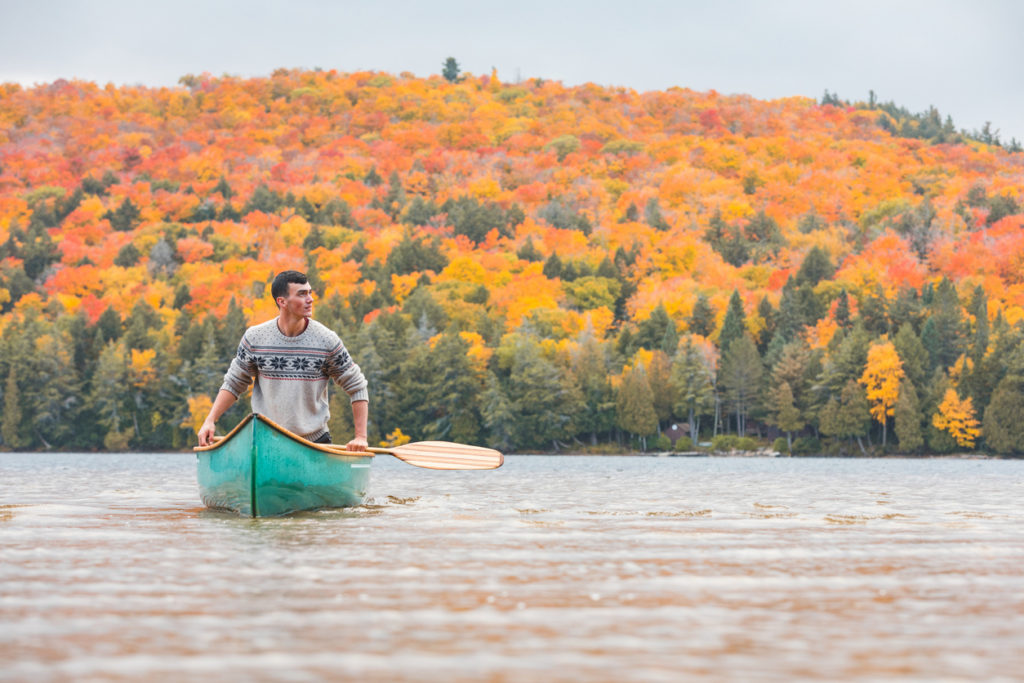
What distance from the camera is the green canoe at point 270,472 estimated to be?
1195 cm

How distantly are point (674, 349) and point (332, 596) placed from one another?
307 ft

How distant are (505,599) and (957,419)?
8130cm

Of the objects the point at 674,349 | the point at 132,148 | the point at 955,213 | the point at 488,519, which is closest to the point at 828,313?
the point at 674,349

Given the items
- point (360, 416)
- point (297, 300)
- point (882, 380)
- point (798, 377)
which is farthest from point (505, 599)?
point (798, 377)

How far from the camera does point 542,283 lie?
126m

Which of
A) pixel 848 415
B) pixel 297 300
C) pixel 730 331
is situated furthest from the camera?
pixel 730 331

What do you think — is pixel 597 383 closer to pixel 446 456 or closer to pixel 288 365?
pixel 446 456

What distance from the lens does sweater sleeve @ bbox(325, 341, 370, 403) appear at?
42.5 ft

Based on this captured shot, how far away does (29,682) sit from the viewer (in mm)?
4766

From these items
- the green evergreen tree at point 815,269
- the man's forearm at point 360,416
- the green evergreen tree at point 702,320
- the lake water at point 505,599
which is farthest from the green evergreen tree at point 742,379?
the lake water at point 505,599

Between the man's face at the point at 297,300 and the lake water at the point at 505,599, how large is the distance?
6.75ft

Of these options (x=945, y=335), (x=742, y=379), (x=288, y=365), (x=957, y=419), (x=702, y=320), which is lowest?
(x=957, y=419)

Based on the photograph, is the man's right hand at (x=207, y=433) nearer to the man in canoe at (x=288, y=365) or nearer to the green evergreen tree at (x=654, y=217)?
the man in canoe at (x=288, y=365)

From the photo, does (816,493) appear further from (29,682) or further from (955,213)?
(955,213)
